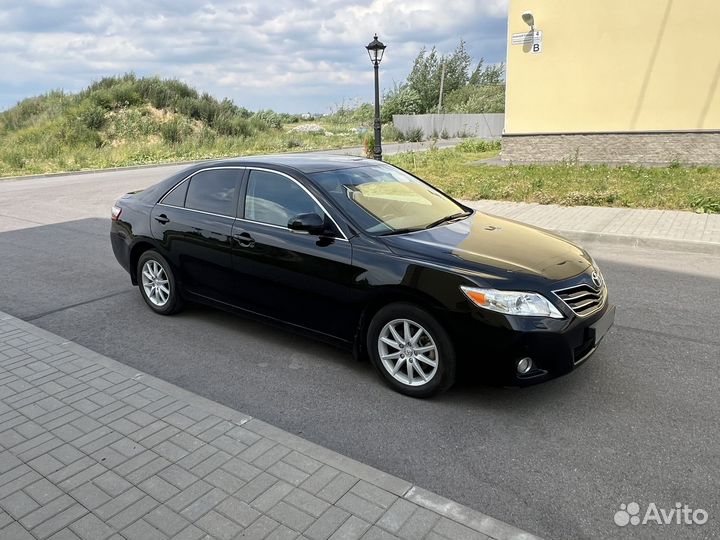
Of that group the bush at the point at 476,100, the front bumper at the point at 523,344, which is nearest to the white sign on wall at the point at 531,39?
the front bumper at the point at 523,344

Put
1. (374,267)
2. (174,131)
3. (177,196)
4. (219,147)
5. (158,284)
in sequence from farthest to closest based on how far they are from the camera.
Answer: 1. (174,131)
2. (219,147)
3. (158,284)
4. (177,196)
5. (374,267)

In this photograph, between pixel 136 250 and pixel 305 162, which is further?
pixel 136 250

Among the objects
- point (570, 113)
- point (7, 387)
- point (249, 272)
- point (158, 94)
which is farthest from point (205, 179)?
point (158, 94)

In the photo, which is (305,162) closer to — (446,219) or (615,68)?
(446,219)

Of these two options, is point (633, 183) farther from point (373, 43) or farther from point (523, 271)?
point (523, 271)

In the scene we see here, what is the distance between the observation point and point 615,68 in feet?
56.2

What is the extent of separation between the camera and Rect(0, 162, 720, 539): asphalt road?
3031 mm

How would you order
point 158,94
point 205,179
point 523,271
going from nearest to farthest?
point 523,271, point 205,179, point 158,94

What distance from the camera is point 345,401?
406 centimetres

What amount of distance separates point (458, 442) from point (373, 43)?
13.2m

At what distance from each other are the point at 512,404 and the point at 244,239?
2.50 m

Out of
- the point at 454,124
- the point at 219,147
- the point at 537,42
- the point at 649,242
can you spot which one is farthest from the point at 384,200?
the point at 454,124

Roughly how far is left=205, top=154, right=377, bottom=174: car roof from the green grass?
287 inches

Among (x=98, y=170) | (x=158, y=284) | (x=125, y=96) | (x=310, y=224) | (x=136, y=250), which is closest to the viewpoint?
(x=310, y=224)
